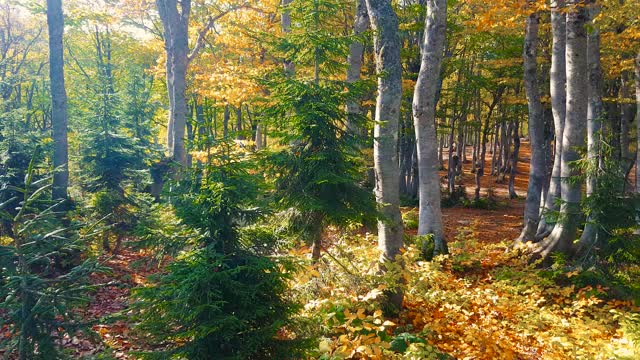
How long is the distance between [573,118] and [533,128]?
110 inches

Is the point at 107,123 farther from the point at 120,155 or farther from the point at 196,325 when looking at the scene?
the point at 196,325

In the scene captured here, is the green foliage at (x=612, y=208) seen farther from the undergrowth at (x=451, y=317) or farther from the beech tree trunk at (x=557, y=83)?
the beech tree trunk at (x=557, y=83)

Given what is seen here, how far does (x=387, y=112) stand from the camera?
639 centimetres

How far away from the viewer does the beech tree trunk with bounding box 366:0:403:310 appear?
626 cm

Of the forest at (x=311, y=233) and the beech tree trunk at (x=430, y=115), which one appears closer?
the forest at (x=311, y=233)

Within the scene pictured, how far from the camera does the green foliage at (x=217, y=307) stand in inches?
139

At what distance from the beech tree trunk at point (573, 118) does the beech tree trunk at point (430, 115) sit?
251cm

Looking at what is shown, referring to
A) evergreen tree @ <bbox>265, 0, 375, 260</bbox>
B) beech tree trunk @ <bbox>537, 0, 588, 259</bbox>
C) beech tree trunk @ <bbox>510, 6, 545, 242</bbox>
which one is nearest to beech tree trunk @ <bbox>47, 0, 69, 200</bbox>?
evergreen tree @ <bbox>265, 0, 375, 260</bbox>

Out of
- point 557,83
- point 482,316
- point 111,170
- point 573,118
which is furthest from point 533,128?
point 111,170

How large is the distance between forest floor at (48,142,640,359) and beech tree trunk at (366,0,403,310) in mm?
893

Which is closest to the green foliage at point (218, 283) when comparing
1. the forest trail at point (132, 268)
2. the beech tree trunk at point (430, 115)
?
the forest trail at point (132, 268)

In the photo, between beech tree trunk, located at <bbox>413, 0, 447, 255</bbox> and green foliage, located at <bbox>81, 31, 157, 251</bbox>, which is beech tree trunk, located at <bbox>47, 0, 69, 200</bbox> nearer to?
green foliage, located at <bbox>81, 31, 157, 251</bbox>

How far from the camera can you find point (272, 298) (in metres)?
4.03

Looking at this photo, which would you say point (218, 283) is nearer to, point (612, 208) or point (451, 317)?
point (451, 317)
